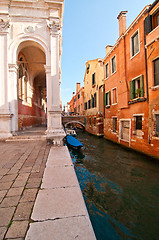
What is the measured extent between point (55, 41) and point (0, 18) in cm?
255

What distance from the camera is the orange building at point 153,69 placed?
237 inches

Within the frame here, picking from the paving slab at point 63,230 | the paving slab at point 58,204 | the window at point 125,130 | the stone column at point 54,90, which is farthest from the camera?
the window at point 125,130

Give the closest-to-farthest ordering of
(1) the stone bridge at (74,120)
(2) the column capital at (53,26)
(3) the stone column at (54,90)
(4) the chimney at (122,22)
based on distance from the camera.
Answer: (3) the stone column at (54,90)
(2) the column capital at (53,26)
(4) the chimney at (122,22)
(1) the stone bridge at (74,120)

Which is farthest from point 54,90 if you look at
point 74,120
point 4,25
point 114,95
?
point 74,120

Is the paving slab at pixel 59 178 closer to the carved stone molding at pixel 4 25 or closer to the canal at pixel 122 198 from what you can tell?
the canal at pixel 122 198

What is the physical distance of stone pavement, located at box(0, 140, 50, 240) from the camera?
4.07ft

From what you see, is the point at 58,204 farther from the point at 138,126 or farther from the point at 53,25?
the point at 138,126

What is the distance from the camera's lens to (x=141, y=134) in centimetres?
723

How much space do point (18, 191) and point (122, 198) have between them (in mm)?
2620

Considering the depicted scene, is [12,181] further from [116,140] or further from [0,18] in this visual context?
[116,140]

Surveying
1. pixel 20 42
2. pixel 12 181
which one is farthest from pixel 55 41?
pixel 12 181

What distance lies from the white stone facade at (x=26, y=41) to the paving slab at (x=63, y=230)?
13.6 ft

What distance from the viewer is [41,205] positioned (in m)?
1.52

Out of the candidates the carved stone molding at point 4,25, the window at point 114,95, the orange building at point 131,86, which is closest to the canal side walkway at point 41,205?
the orange building at point 131,86
